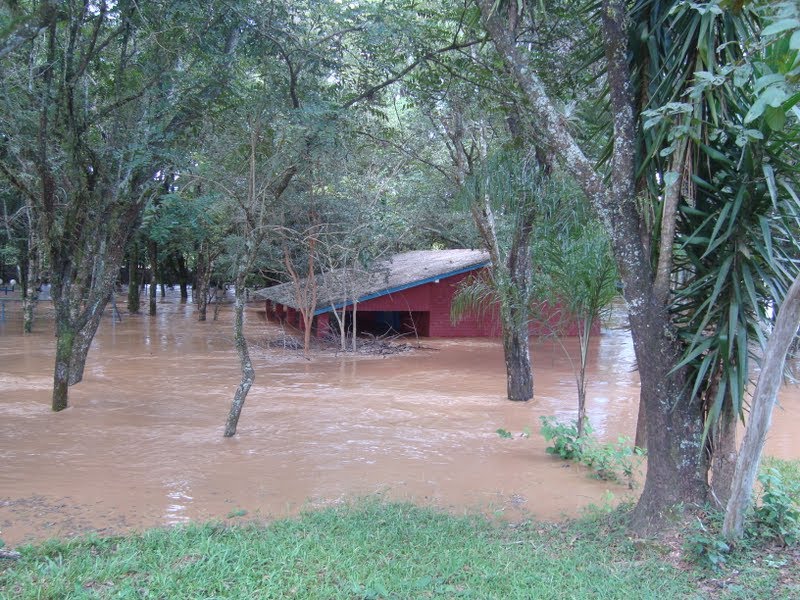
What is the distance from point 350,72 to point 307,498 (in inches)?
270

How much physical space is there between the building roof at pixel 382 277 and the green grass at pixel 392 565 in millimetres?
13276

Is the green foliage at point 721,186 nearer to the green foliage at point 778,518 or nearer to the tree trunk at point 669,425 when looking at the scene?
the tree trunk at point 669,425

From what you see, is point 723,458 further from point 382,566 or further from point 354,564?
point 354,564

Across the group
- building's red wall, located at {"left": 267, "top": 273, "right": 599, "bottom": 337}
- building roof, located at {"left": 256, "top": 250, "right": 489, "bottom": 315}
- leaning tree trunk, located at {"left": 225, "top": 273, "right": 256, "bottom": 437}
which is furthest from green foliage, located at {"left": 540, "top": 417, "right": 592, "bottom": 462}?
building's red wall, located at {"left": 267, "top": 273, "right": 599, "bottom": 337}

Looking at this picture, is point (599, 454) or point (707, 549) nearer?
point (707, 549)

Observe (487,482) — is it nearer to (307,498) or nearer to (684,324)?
(307,498)

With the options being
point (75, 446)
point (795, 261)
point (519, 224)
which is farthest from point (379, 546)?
point (519, 224)

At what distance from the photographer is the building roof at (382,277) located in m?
19.8


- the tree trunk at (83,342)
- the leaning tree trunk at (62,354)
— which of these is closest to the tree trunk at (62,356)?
the leaning tree trunk at (62,354)

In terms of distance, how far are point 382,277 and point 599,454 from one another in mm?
14325

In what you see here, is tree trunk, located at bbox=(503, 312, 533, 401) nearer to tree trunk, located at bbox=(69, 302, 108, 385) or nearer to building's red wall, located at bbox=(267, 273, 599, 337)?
tree trunk, located at bbox=(69, 302, 108, 385)

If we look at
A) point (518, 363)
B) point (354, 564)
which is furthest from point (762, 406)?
point (518, 363)

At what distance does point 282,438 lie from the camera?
10.3 metres

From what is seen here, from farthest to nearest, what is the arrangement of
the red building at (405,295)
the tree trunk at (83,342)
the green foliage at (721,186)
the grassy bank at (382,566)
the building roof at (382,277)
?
the red building at (405,295) → the building roof at (382,277) → the tree trunk at (83,342) → the green foliage at (721,186) → the grassy bank at (382,566)
